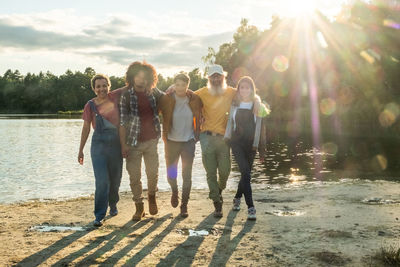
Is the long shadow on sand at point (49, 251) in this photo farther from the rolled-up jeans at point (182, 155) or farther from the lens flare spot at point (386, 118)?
the lens flare spot at point (386, 118)

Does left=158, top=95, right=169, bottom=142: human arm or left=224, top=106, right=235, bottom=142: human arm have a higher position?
left=158, top=95, right=169, bottom=142: human arm

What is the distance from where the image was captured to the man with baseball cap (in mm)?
6562

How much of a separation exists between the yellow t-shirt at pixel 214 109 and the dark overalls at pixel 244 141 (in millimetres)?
238

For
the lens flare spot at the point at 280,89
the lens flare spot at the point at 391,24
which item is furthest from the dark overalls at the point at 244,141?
the lens flare spot at the point at 280,89

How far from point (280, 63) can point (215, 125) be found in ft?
131

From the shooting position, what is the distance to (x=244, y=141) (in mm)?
6496

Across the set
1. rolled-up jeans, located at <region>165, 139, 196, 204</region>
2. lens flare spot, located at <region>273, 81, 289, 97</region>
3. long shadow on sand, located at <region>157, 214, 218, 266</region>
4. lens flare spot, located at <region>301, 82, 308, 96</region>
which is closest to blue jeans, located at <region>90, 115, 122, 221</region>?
rolled-up jeans, located at <region>165, 139, 196, 204</region>

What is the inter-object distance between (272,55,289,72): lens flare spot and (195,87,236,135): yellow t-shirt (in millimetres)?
39159

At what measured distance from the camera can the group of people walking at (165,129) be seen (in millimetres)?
6203

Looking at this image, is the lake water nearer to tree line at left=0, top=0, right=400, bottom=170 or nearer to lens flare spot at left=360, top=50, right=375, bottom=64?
tree line at left=0, top=0, right=400, bottom=170

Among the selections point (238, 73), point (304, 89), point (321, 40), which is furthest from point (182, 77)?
point (238, 73)

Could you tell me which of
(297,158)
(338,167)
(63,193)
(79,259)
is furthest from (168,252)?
(297,158)

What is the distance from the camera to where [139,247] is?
4.99m

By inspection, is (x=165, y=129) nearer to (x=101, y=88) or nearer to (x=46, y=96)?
(x=101, y=88)
